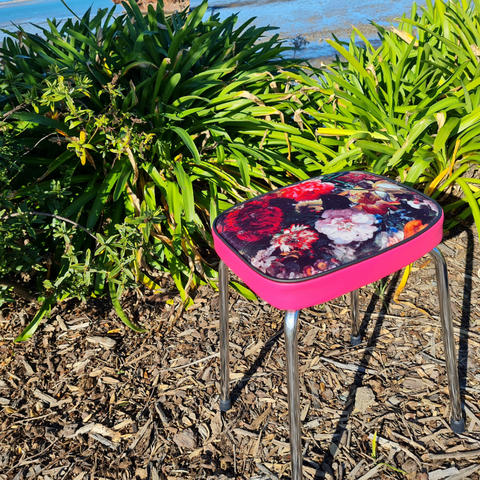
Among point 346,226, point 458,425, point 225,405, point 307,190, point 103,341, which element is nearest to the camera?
point 346,226

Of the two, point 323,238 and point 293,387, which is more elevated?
point 323,238

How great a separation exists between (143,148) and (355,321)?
45.6 inches

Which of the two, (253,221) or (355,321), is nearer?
(253,221)

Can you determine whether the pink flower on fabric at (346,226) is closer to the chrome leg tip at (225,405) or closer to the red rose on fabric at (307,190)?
the red rose on fabric at (307,190)

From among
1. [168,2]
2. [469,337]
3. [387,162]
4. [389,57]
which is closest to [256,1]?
[168,2]

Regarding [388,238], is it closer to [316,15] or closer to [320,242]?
[320,242]

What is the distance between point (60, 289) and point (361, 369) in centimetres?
121

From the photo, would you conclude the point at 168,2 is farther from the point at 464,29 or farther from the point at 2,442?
the point at 2,442

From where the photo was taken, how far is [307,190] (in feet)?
4.46

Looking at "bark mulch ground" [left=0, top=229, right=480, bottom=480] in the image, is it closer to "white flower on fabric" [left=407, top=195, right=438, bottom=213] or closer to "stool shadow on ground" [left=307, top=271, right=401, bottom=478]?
"stool shadow on ground" [left=307, top=271, right=401, bottom=478]

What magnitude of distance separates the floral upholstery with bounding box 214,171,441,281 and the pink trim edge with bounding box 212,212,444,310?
0.02 m

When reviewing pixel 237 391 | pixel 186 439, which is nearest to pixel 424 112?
pixel 237 391

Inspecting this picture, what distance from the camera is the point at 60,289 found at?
180 centimetres

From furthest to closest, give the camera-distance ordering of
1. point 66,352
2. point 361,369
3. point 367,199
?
point 66,352
point 361,369
point 367,199
